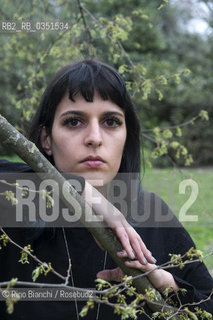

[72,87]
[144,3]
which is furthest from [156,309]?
Answer: [144,3]

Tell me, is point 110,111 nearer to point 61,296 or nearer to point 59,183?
point 59,183

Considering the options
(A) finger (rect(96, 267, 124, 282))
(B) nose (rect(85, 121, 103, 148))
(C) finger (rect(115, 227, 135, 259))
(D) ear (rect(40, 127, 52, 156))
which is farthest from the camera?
(D) ear (rect(40, 127, 52, 156))

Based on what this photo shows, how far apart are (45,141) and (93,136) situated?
364 millimetres

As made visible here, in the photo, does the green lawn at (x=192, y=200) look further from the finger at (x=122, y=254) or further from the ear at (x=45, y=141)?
the finger at (x=122, y=254)

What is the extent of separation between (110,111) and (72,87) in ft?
0.68

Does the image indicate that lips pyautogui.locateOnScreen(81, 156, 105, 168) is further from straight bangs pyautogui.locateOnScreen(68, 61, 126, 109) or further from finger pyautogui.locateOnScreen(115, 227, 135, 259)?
finger pyautogui.locateOnScreen(115, 227, 135, 259)

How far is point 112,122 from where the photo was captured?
206 cm

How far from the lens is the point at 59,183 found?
1420 mm

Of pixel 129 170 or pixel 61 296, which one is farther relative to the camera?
pixel 129 170

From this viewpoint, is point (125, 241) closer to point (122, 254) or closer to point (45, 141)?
point (122, 254)

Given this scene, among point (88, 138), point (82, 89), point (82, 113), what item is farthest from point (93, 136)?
point (82, 89)

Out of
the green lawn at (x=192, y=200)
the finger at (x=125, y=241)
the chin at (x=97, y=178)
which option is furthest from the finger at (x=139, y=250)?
the green lawn at (x=192, y=200)

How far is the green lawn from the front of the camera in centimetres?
327

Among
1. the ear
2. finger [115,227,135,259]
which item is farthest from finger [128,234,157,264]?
the ear
